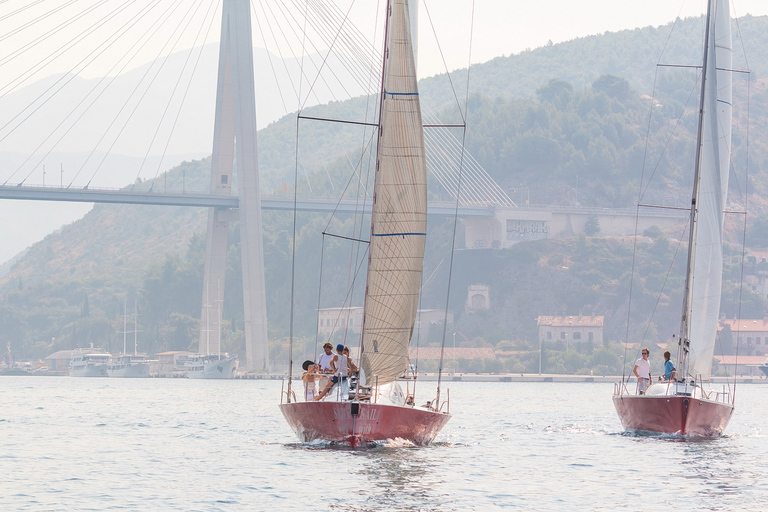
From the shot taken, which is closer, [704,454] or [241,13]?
[704,454]

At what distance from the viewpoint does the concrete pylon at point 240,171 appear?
79.6 meters

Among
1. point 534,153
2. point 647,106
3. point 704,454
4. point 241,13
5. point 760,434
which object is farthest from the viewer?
point 647,106

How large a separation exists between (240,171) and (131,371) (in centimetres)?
4889

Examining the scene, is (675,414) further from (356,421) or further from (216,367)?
(216,367)

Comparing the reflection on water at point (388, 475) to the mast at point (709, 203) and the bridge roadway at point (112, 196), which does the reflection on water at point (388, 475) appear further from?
the bridge roadway at point (112, 196)

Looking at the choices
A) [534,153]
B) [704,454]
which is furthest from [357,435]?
[534,153]

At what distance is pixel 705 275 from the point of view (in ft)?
111

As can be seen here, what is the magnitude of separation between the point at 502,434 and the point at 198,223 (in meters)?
166

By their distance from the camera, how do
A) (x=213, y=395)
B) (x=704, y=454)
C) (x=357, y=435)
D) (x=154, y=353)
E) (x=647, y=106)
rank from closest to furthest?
(x=357, y=435) → (x=704, y=454) → (x=213, y=395) → (x=154, y=353) → (x=647, y=106)

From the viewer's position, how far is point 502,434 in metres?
36.0

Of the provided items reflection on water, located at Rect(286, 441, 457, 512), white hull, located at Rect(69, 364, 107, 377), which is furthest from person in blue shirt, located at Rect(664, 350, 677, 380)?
white hull, located at Rect(69, 364, 107, 377)

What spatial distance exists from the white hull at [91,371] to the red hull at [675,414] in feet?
338

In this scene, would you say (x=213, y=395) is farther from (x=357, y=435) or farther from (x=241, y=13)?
(x=357, y=435)

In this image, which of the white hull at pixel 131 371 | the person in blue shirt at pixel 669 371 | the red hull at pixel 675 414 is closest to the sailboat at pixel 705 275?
the red hull at pixel 675 414
